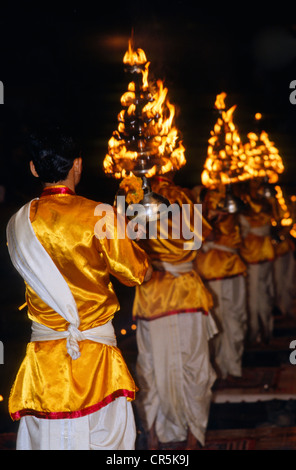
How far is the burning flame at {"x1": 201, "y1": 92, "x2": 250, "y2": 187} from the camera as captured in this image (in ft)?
16.9

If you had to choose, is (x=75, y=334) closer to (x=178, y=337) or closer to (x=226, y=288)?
(x=178, y=337)

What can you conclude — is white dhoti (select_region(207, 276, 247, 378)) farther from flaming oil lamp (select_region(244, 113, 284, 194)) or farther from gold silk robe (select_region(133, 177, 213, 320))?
gold silk robe (select_region(133, 177, 213, 320))

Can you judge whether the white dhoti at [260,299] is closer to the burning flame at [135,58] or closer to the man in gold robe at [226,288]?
the man in gold robe at [226,288]

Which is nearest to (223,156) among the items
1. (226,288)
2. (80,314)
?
(226,288)

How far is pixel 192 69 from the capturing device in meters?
7.79

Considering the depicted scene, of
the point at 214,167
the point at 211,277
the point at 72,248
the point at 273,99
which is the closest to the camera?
the point at 72,248

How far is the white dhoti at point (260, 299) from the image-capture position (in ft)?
24.4

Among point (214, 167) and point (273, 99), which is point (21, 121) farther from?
point (273, 99)

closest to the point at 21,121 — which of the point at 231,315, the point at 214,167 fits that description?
the point at 214,167

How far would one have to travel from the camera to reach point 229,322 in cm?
621

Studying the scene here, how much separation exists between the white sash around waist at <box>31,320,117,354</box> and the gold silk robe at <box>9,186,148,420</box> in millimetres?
20

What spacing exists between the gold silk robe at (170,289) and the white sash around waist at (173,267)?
0.07 feet

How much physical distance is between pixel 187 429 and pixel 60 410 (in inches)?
78.9
